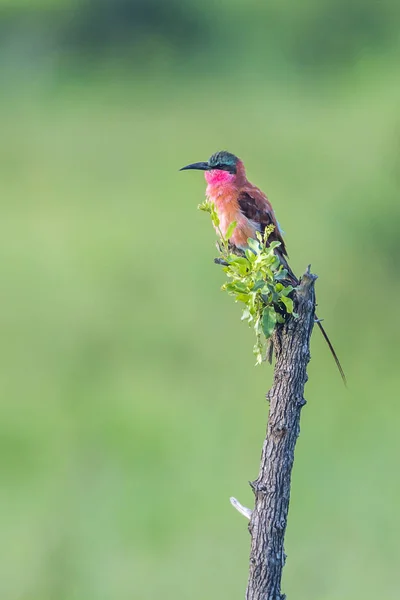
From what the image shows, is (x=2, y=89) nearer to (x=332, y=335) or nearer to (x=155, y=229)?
(x=155, y=229)

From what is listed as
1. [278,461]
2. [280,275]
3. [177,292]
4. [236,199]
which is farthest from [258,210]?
[177,292]

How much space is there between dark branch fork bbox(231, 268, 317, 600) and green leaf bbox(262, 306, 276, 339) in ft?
0.14

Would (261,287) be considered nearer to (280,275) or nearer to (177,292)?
(280,275)

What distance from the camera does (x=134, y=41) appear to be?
633 inches

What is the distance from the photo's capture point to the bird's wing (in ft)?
12.8

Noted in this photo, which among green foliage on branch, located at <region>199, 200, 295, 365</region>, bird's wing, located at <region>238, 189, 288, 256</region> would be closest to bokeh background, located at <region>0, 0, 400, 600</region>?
bird's wing, located at <region>238, 189, 288, 256</region>

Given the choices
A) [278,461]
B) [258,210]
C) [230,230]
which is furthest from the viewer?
[258,210]

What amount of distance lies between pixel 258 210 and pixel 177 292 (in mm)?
6045

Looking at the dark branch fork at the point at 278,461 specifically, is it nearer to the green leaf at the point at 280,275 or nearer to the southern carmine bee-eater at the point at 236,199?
the green leaf at the point at 280,275

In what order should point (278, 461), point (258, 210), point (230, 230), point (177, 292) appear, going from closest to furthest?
point (278, 461), point (230, 230), point (258, 210), point (177, 292)

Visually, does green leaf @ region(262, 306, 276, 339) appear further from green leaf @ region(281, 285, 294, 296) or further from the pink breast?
the pink breast

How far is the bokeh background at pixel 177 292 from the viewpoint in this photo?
706 centimetres

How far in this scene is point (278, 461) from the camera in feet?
8.05

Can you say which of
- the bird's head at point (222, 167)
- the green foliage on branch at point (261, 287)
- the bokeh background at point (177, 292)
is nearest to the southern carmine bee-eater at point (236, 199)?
the bird's head at point (222, 167)
